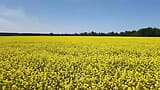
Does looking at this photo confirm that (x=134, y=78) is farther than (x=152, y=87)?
Yes

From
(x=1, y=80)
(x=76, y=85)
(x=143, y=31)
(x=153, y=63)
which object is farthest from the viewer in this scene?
(x=143, y=31)

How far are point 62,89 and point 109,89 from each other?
3.64 ft

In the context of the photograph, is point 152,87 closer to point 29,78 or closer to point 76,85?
point 76,85

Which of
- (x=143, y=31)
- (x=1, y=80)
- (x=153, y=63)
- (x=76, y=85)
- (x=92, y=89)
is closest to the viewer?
(x=92, y=89)

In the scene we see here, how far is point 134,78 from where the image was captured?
8.83 metres

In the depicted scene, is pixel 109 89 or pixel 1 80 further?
pixel 1 80

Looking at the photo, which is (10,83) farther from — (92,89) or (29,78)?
(92,89)

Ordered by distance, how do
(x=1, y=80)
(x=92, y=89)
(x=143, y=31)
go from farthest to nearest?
(x=143, y=31)
(x=1, y=80)
(x=92, y=89)

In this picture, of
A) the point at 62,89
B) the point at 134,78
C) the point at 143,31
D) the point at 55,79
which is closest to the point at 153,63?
the point at 134,78

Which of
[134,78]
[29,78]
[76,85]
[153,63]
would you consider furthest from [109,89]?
[153,63]

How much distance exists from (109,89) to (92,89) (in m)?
0.47

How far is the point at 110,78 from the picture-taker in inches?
346

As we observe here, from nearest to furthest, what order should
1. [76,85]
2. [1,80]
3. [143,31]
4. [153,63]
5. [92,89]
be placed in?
[92,89] → [76,85] → [1,80] → [153,63] → [143,31]

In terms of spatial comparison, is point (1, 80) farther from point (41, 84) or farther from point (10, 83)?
point (41, 84)
